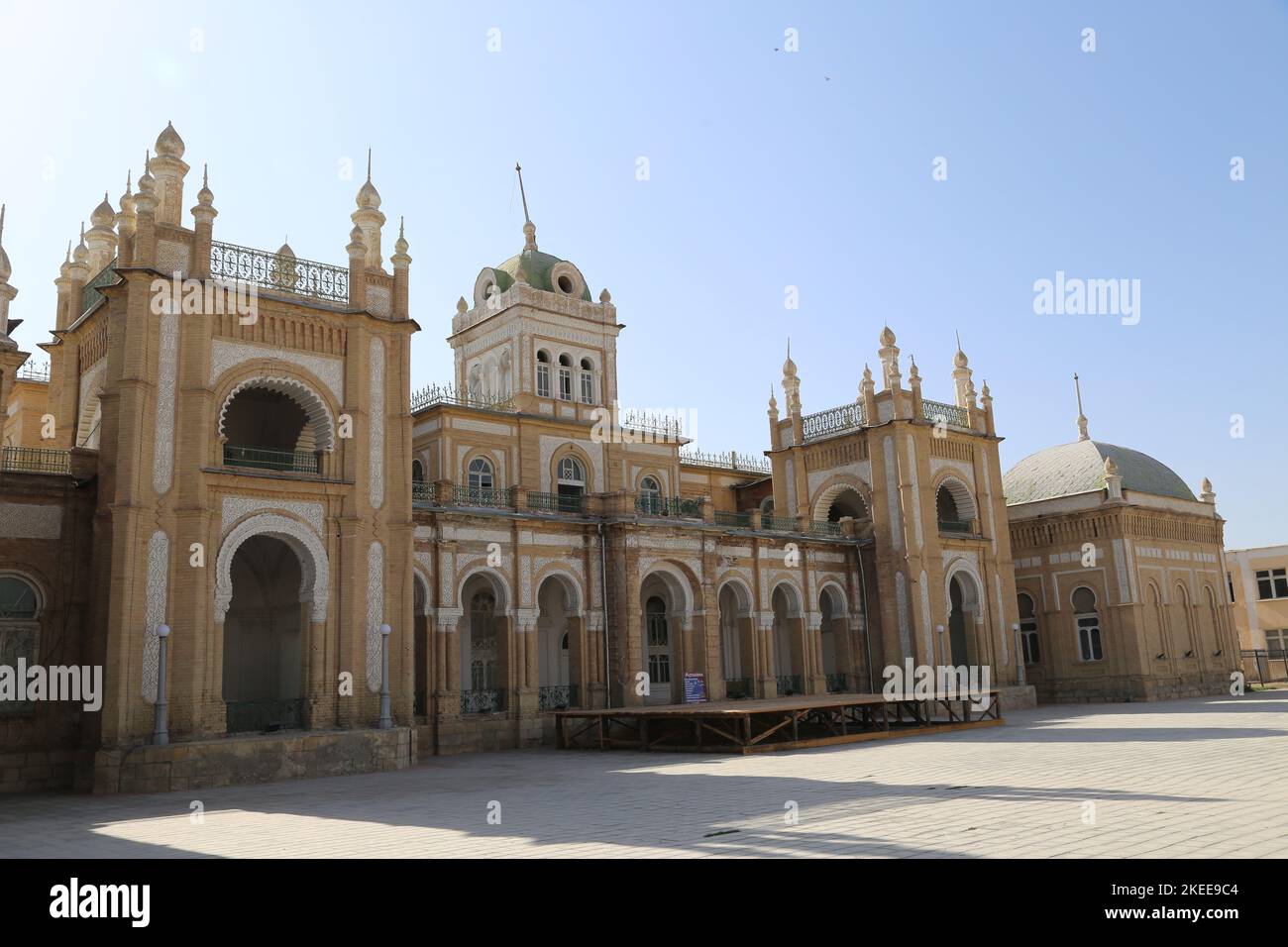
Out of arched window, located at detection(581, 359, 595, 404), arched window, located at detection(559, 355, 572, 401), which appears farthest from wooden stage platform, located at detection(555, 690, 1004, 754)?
arched window, located at detection(581, 359, 595, 404)

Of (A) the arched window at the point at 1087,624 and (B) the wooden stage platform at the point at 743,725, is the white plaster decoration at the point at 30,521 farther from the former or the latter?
(A) the arched window at the point at 1087,624

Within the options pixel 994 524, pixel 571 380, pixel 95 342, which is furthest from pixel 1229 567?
pixel 95 342

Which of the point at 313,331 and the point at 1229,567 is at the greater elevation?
the point at 313,331

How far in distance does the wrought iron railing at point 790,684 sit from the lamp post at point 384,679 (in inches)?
650

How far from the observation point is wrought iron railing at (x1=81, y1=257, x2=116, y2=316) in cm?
2478

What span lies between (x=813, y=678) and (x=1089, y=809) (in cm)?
2455

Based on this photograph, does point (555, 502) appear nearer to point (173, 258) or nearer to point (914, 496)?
point (173, 258)

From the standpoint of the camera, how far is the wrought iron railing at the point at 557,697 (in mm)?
30641

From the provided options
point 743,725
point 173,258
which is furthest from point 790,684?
point 173,258

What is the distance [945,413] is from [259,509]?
87.2 feet

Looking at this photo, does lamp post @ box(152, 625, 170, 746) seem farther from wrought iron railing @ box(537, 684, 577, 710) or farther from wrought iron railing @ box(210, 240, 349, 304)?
wrought iron railing @ box(537, 684, 577, 710)

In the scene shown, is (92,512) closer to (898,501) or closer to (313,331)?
(313,331)

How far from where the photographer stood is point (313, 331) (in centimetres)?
2456

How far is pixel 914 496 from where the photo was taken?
3809 centimetres
